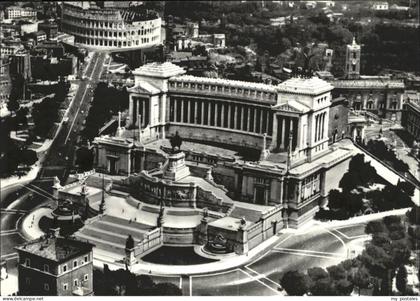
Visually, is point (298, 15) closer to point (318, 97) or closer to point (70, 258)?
point (318, 97)

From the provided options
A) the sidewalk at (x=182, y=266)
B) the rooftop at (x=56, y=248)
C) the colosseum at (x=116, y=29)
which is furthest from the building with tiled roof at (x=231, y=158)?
the rooftop at (x=56, y=248)

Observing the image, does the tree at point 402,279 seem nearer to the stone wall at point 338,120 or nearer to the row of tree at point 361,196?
the row of tree at point 361,196

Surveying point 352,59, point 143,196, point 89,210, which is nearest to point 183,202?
point 143,196

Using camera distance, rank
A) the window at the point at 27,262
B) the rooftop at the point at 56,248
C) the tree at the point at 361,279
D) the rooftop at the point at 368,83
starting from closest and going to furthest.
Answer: the rooftop at the point at 56,248, the window at the point at 27,262, the tree at the point at 361,279, the rooftop at the point at 368,83

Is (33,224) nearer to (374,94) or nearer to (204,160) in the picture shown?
(204,160)

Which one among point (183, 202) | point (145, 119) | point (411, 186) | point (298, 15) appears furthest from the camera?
point (298, 15)

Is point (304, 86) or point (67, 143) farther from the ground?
point (304, 86)

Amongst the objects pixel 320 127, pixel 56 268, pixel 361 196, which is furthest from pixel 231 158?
pixel 56 268
